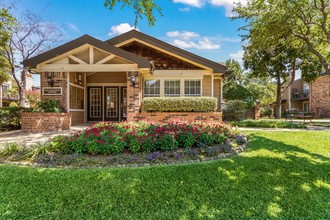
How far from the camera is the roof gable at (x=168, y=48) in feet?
37.9

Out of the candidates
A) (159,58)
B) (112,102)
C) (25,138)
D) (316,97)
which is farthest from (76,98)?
(316,97)

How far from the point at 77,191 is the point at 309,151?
20.7ft

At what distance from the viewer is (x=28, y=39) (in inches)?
685

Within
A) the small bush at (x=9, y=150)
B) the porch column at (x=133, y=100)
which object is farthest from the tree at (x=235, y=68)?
the small bush at (x=9, y=150)

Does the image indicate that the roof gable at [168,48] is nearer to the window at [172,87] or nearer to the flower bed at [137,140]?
the window at [172,87]

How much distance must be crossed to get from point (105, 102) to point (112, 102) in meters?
0.44

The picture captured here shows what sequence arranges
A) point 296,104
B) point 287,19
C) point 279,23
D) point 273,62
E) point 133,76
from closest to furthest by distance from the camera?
point 133,76 → point 287,19 → point 279,23 → point 273,62 → point 296,104

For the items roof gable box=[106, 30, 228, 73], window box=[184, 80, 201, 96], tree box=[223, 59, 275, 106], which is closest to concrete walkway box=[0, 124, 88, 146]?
roof gable box=[106, 30, 228, 73]

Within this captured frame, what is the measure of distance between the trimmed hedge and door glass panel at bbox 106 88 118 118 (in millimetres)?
3226

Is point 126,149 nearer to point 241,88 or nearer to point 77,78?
point 77,78

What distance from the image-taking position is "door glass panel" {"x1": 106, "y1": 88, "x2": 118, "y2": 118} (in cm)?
1322

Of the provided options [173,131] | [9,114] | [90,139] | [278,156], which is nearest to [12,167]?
[90,139]

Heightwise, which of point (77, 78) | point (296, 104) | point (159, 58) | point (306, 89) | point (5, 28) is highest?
point (5, 28)

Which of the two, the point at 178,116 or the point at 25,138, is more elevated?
the point at 178,116
